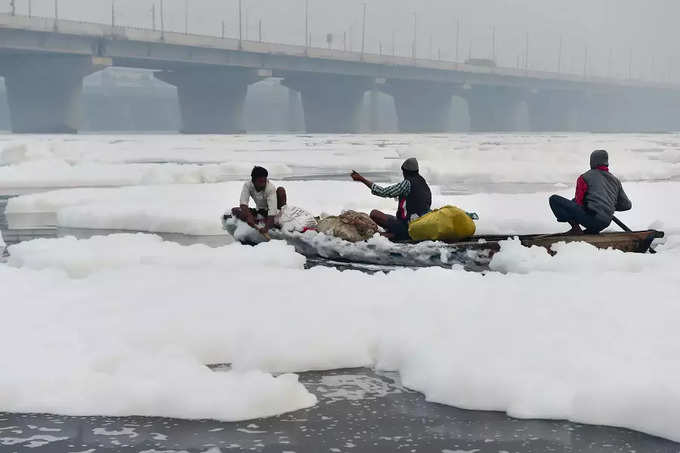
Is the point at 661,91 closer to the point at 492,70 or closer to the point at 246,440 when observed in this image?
the point at 492,70

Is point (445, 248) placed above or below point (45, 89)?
below

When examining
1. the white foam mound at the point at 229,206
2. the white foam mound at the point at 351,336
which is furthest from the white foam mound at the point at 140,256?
the white foam mound at the point at 229,206

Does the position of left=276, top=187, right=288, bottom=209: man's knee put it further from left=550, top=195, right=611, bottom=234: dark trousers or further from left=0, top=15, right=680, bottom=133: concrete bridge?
left=0, top=15, right=680, bottom=133: concrete bridge

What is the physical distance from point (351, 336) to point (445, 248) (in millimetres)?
3779

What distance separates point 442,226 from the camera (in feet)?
39.3

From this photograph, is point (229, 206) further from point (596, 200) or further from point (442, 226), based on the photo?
point (596, 200)

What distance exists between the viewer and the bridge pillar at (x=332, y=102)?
362 ft

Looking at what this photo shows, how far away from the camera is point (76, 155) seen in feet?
140

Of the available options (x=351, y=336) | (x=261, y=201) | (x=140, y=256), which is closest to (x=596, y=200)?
(x=261, y=201)

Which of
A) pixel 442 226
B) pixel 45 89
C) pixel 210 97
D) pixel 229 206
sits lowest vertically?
pixel 229 206

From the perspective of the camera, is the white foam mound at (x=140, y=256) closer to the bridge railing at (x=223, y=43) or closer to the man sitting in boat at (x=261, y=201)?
the man sitting in boat at (x=261, y=201)

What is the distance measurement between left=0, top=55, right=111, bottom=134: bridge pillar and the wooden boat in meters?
73.0

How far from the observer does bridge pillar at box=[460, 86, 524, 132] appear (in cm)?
13725

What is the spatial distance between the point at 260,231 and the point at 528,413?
7298 mm
